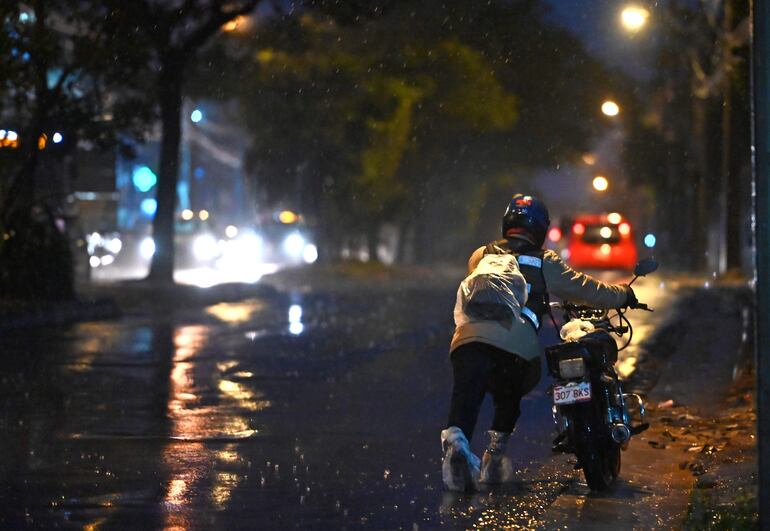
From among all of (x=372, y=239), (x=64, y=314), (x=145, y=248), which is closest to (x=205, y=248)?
(x=145, y=248)

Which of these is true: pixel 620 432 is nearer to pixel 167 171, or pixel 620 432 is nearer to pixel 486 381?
pixel 486 381

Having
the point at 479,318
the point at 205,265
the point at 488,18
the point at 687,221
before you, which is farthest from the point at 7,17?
the point at 687,221

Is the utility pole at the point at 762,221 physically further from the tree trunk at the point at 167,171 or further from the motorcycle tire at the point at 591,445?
the tree trunk at the point at 167,171

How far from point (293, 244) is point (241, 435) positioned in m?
49.9

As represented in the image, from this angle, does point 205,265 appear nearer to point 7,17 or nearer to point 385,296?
point 385,296

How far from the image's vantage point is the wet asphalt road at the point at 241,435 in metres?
7.17

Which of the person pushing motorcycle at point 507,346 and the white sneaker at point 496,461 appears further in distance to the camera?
the white sneaker at point 496,461

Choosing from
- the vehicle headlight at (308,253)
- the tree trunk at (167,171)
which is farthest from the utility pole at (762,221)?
the vehicle headlight at (308,253)

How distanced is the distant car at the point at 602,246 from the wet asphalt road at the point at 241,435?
22.8 metres

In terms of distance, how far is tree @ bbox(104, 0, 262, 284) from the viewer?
97.0ft

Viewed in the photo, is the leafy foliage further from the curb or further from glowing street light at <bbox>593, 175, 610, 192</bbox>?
glowing street light at <bbox>593, 175, 610, 192</bbox>

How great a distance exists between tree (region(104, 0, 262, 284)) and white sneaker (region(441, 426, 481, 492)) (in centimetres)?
2159

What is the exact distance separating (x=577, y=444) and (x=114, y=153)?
72.8ft

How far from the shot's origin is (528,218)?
309 inches
